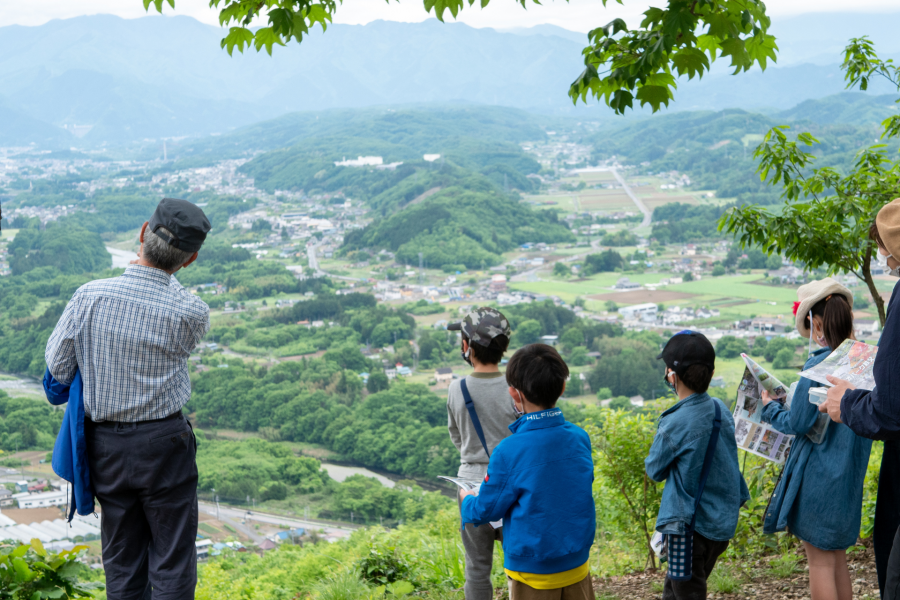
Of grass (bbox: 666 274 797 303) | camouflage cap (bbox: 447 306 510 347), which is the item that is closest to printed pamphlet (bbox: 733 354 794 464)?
camouflage cap (bbox: 447 306 510 347)

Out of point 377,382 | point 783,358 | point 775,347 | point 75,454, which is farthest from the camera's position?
point 377,382

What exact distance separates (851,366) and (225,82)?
198m

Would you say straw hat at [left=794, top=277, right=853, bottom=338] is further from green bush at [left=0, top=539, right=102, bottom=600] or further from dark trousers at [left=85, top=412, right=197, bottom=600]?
green bush at [left=0, top=539, right=102, bottom=600]

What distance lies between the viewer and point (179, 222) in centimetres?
193

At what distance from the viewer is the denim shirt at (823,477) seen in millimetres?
2090

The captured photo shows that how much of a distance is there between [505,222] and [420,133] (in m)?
45.6

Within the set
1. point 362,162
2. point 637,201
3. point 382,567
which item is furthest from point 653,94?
point 362,162

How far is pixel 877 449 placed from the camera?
4.29 metres

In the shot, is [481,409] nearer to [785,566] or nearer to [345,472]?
[785,566]

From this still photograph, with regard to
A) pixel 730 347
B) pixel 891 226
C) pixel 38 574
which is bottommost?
pixel 730 347

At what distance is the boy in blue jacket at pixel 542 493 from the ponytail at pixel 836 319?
3.03 ft

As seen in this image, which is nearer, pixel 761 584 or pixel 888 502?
pixel 888 502

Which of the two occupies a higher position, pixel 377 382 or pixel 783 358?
pixel 783 358

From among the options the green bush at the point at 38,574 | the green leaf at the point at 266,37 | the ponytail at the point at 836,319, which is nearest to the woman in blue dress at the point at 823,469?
the ponytail at the point at 836,319
